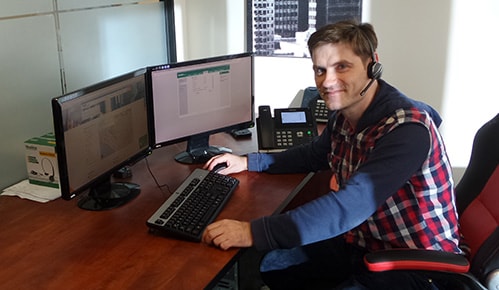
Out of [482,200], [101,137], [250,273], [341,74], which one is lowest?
[250,273]

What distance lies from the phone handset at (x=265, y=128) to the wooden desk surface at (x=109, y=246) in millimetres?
Result: 329

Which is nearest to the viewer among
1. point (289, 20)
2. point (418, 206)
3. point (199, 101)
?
point (418, 206)

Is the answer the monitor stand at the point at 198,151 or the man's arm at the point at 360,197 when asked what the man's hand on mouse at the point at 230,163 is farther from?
the man's arm at the point at 360,197

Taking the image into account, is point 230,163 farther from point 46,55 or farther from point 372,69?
point 46,55

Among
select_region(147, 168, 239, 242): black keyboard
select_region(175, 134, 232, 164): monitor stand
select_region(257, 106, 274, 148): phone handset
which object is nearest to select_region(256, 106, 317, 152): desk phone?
select_region(257, 106, 274, 148): phone handset

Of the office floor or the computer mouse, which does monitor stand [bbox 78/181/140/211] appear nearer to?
the computer mouse

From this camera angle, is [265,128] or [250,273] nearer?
[265,128]

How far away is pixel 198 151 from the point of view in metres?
2.21

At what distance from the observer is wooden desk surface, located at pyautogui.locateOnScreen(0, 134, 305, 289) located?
1.33 meters

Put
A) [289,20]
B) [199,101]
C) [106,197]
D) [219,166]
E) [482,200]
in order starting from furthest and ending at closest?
[289,20], [199,101], [219,166], [106,197], [482,200]

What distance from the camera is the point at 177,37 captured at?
2.93m

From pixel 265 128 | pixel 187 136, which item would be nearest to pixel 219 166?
pixel 187 136

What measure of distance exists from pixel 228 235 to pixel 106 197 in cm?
51

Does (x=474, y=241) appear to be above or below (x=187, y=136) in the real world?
below
